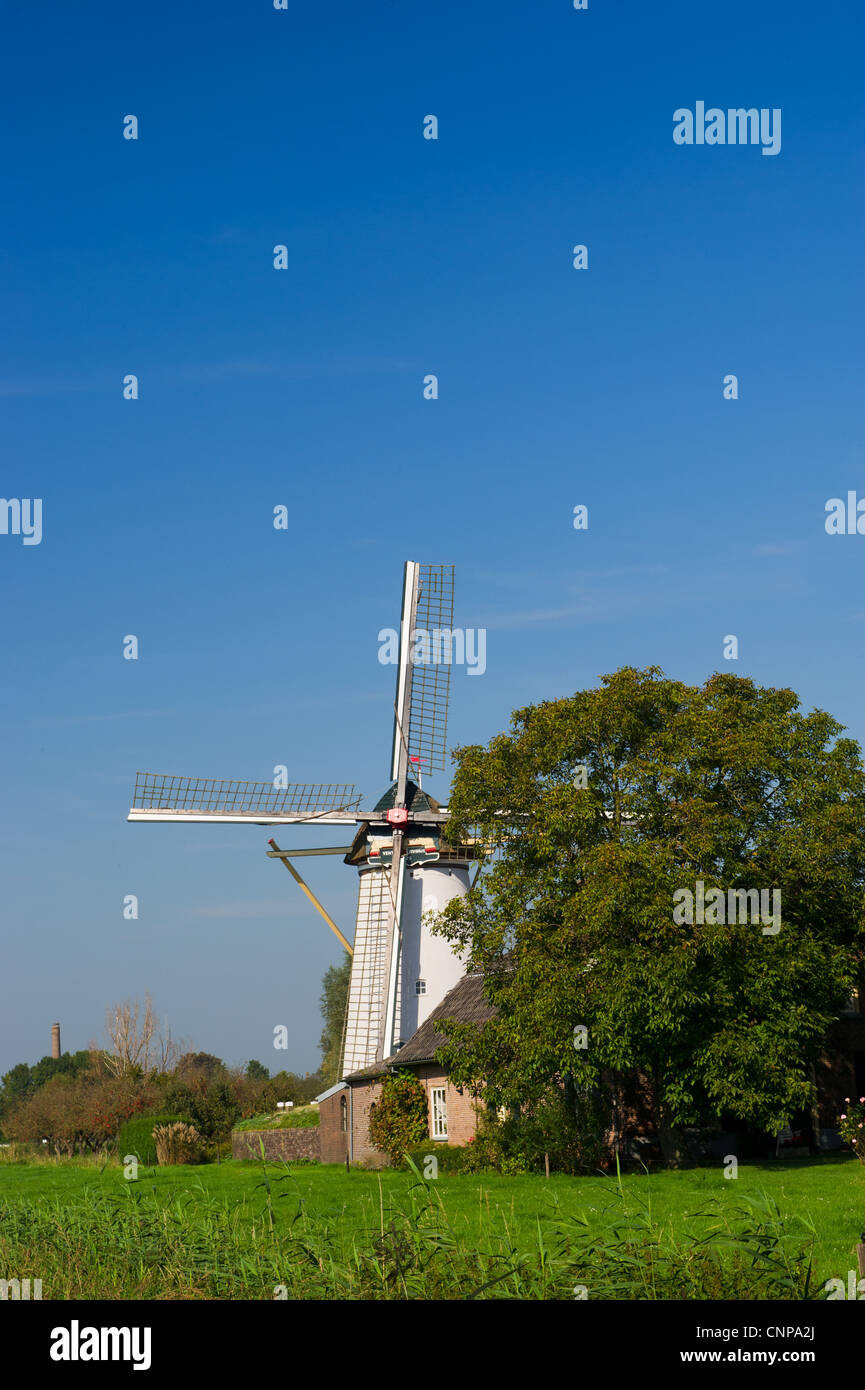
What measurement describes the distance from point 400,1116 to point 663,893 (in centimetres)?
1540

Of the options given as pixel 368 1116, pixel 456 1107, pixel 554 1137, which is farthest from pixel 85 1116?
pixel 554 1137

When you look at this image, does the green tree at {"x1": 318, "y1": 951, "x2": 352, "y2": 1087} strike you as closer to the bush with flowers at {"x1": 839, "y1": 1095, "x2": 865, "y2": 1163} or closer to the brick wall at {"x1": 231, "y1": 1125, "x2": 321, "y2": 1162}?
the brick wall at {"x1": 231, "y1": 1125, "x2": 321, "y2": 1162}

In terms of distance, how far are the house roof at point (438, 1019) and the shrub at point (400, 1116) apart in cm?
67

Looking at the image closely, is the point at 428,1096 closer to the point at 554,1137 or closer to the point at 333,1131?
the point at 333,1131

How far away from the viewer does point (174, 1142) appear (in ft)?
157

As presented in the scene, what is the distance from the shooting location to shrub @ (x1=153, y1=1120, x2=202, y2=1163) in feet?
157

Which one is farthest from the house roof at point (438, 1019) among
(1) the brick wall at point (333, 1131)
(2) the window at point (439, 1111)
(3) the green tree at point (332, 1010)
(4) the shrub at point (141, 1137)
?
(3) the green tree at point (332, 1010)

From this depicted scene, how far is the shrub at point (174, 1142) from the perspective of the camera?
157 feet

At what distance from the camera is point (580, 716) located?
3064cm

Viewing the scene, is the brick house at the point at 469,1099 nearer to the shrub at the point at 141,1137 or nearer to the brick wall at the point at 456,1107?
the brick wall at the point at 456,1107

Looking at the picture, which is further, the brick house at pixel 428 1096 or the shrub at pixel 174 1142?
the shrub at pixel 174 1142

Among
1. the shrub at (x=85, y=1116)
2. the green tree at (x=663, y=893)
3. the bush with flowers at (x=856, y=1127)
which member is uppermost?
the green tree at (x=663, y=893)

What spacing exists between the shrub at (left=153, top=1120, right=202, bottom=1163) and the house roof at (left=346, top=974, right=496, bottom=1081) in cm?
866

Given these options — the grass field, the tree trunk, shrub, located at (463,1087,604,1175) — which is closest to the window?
shrub, located at (463,1087,604,1175)
